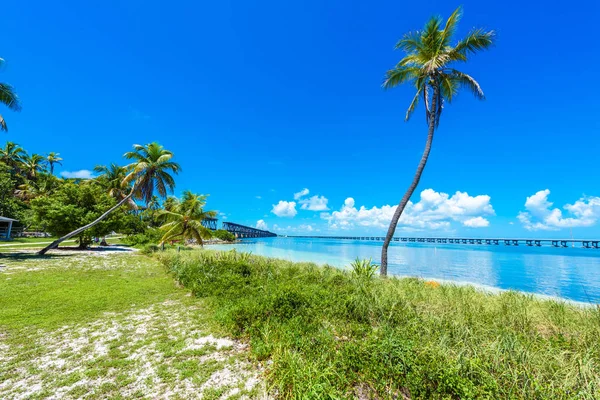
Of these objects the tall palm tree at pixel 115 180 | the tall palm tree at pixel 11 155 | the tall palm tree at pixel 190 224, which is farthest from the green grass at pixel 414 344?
the tall palm tree at pixel 11 155

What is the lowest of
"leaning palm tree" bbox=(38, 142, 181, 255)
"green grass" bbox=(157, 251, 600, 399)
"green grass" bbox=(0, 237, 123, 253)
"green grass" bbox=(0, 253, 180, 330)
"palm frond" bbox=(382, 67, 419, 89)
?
"green grass" bbox=(0, 253, 180, 330)

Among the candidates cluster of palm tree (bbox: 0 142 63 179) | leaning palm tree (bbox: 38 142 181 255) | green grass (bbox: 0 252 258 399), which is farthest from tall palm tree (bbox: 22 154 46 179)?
green grass (bbox: 0 252 258 399)

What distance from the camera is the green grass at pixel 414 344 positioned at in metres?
2.83

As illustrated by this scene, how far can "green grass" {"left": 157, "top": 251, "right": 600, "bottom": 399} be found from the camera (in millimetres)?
2832

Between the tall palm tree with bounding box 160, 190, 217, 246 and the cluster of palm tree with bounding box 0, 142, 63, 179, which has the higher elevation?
the cluster of palm tree with bounding box 0, 142, 63, 179

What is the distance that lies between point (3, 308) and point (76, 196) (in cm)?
1851

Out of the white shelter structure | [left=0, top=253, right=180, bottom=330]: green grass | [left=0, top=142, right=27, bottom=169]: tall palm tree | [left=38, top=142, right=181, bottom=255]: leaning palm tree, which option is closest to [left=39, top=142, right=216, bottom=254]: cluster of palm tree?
[left=38, top=142, right=181, bottom=255]: leaning palm tree

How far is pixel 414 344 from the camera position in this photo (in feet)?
11.7

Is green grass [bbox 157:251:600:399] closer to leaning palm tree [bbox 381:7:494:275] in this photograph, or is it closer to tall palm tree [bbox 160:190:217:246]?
leaning palm tree [bbox 381:7:494:275]

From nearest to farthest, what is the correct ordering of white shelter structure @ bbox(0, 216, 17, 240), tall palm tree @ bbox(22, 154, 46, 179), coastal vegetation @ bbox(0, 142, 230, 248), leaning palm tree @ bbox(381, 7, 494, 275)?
leaning palm tree @ bbox(381, 7, 494, 275) < coastal vegetation @ bbox(0, 142, 230, 248) < white shelter structure @ bbox(0, 216, 17, 240) < tall palm tree @ bbox(22, 154, 46, 179)

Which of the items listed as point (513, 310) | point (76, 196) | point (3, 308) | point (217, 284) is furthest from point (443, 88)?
point (76, 196)

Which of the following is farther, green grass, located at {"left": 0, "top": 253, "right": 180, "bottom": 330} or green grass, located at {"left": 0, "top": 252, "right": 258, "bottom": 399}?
green grass, located at {"left": 0, "top": 253, "right": 180, "bottom": 330}

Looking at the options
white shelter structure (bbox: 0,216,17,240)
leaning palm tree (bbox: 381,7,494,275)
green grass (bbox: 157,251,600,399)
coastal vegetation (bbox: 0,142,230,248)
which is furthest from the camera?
white shelter structure (bbox: 0,216,17,240)

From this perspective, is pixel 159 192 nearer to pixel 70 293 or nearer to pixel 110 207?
pixel 110 207
